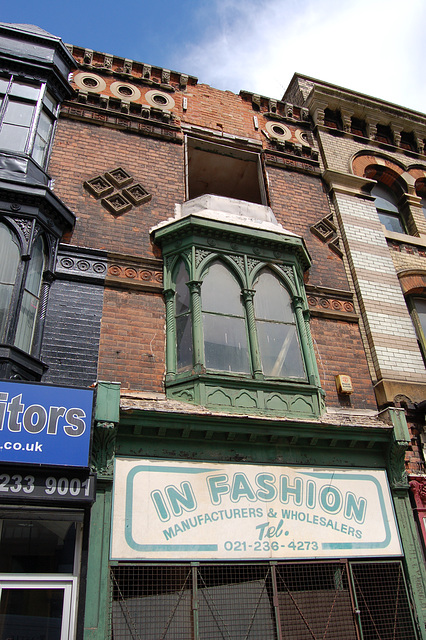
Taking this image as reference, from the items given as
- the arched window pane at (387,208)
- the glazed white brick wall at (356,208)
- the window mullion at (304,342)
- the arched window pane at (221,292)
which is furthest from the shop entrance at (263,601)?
the arched window pane at (387,208)

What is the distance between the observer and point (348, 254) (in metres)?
11.0

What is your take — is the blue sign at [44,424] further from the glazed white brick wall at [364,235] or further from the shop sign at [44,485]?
the glazed white brick wall at [364,235]

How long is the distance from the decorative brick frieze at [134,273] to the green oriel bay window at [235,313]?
18 cm

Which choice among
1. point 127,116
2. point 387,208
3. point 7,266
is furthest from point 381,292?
point 7,266

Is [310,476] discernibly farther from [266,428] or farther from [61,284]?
[61,284]

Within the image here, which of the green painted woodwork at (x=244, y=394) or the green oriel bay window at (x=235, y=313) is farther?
the green oriel bay window at (x=235, y=313)

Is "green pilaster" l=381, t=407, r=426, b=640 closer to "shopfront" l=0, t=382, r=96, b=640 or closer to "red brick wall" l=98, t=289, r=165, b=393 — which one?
"red brick wall" l=98, t=289, r=165, b=393

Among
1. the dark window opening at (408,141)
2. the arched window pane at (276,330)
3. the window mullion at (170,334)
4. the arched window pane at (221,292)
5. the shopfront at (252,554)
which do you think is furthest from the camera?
the dark window opening at (408,141)

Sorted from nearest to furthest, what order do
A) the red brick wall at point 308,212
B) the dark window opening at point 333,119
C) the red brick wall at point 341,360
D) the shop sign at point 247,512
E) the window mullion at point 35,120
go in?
the shop sign at point 247,512 < the window mullion at point 35,120 < the red brick wall at point 341,360 < the red brick wall at point 308,212 < the dark window opening at point 333,119

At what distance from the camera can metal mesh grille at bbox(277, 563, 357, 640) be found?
6.85 meters

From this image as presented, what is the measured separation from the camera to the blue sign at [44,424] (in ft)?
20.1

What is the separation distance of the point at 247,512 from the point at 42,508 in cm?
274

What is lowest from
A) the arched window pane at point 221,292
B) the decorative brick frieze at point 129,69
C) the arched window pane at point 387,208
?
the arched window pane at point 221,292

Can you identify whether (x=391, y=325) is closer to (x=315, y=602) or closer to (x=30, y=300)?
(x=315, y=602)
